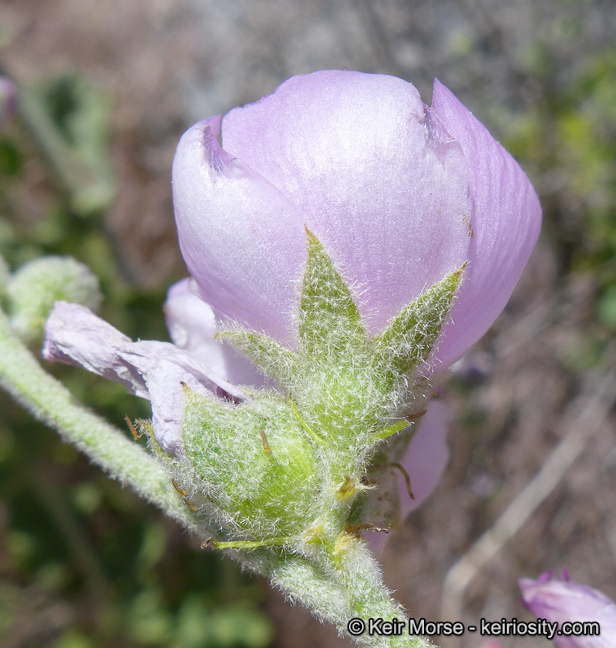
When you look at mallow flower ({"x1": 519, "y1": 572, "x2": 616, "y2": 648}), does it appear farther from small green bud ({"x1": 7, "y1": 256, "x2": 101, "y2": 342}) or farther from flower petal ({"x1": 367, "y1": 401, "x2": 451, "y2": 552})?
small green bud ({"x1": 7, "y1": 256, "x2": 101, "y2": 342})

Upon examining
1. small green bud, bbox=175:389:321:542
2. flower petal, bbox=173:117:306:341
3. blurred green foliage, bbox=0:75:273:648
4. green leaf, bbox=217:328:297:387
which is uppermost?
flower petal, bbox=173:117:306:341

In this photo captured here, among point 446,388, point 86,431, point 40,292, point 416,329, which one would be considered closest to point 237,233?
point 416,329

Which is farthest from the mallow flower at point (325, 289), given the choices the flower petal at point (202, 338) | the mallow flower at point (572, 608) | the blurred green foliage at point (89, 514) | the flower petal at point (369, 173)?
the blurred green foliage at point (89, 514)

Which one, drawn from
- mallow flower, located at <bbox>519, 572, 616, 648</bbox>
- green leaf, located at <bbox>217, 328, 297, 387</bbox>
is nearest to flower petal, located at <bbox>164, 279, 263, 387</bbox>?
green leaf, located at <bbox>217, 328, 297, 387</bbox>

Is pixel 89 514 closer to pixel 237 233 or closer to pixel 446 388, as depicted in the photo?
pixel 446 388

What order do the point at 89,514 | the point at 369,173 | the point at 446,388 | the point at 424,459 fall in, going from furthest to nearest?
1. the point at 89,514
2. the point at 446,388
3. the point at 424,459
4. the point at 369,173

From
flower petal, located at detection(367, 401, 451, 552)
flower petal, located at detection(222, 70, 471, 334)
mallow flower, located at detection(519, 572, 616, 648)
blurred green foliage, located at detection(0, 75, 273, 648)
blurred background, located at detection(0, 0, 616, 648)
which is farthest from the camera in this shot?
blurred background, located at detection(0, 0, 616, 648)
